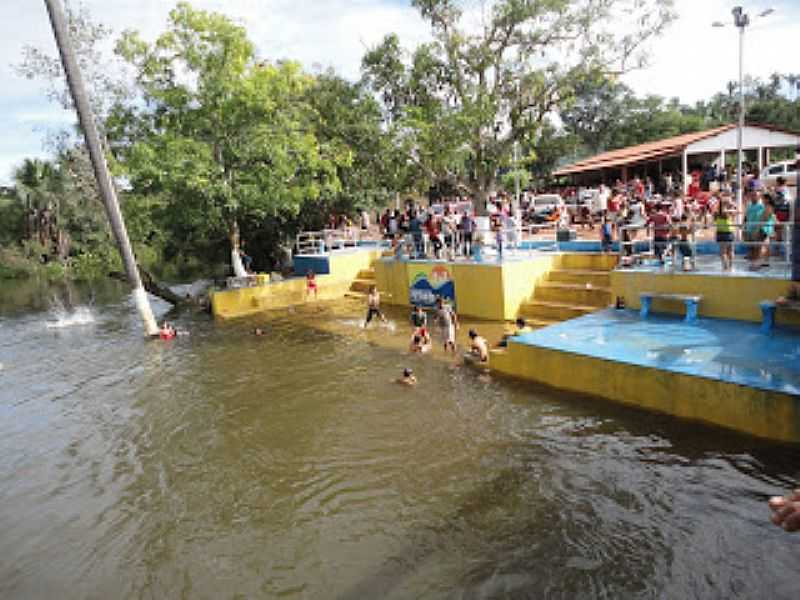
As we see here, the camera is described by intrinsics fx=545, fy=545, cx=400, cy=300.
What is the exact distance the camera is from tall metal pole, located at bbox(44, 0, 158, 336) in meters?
15.8

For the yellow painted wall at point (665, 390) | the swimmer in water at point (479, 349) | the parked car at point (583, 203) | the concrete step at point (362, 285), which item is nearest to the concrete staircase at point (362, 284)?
the concrete step at point (362, 285)

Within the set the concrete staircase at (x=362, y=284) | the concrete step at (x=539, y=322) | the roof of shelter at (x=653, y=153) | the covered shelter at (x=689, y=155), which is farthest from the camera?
the covered shelter at (x=689, y=155)

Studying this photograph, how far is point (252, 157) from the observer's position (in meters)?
20.3

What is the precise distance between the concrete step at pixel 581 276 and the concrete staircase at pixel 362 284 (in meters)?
8.75

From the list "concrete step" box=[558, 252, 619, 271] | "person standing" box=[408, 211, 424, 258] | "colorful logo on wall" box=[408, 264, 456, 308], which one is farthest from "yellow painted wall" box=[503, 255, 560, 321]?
"person standing" box=[408, 211, 424, 258]

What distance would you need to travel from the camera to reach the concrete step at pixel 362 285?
22703 mm

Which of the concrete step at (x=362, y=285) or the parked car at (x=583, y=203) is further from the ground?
the parked car at (x=583, y=203)

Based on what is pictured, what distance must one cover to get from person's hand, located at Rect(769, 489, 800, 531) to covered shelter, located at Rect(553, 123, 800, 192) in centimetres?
2147

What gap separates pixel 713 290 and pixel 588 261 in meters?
4.52

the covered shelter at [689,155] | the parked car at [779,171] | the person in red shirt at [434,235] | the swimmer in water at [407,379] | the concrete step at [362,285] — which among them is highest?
the covered shelter at [689,155]

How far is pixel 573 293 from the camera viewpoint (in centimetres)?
1484

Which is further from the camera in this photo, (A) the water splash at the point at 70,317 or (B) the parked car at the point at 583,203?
(A) the water splash at the point at 70,317

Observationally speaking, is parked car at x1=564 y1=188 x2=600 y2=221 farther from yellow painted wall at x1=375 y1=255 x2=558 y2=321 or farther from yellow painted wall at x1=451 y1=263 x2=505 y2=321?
yellow painted wall at x1=451 y1=263 x2=505 y2=321

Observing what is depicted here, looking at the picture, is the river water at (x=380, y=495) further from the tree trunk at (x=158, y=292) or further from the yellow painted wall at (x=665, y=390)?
the tree trunk at (x=158, y=292)
